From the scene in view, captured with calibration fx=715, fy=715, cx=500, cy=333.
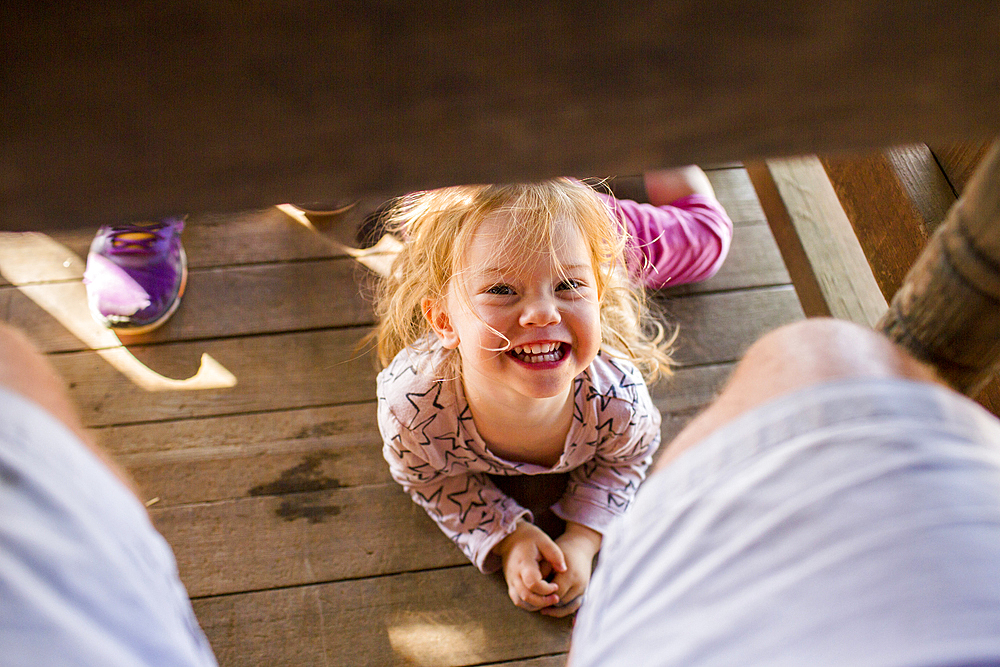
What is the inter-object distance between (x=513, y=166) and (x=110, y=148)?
0.20m

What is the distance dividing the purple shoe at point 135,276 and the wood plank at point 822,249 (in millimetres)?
1238

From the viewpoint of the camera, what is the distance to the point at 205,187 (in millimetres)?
373

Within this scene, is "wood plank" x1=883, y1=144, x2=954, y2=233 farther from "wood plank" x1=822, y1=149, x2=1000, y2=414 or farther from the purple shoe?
the purple shoe

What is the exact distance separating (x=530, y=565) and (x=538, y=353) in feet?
1.33

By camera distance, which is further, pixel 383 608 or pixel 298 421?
pixel 298 421

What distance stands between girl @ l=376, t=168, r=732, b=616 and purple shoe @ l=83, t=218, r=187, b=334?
0.51 metres

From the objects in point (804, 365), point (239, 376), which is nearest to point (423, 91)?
point (804, 365)

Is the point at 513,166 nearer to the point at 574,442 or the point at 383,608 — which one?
the point at 574,442

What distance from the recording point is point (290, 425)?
145 cm

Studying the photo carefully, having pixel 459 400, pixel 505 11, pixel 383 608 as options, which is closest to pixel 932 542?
pixel 505 11

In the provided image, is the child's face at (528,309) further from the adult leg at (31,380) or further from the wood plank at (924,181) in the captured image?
the adult leg at (31,380)

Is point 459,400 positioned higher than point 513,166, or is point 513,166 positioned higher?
point 513,166

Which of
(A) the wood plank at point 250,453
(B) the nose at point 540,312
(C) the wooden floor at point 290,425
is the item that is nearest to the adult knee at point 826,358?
(B) the nose at point 540,312

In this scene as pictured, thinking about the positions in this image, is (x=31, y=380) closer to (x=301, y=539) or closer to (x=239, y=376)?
(x=301, y=539)
